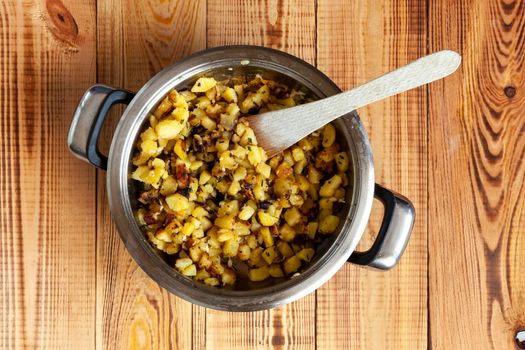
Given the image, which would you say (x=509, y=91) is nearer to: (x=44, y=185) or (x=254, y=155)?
(x=254, y=155)

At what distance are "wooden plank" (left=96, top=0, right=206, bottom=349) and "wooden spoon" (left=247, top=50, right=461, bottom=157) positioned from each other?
0.29 m

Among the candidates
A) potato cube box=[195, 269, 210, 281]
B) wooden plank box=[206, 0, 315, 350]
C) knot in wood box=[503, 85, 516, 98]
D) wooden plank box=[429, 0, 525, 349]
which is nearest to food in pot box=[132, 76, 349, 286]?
potato cube box=[195, 269, 210, 281]

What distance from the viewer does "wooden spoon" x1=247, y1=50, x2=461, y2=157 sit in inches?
38.8

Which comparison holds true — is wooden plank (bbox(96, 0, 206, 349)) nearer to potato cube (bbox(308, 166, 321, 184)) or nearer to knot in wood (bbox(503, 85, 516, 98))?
potato cube (bbox(308, 166, 321, 184))

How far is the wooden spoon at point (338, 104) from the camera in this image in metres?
0.98

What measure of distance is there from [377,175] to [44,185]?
661 mm

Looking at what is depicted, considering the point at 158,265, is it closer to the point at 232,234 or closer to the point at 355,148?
the point at 232,234

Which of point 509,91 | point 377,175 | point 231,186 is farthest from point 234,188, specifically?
point 509,91

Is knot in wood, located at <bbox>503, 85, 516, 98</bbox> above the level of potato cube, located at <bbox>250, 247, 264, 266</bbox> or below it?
above

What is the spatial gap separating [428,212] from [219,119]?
0.47m

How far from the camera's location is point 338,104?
1033 millimetres

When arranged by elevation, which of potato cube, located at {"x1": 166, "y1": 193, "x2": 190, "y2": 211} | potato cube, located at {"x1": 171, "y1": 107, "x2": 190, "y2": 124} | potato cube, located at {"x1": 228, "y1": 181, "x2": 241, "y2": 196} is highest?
potato cube, located at {"x1": 171, "y1": 107, "x2": 190, "y2": 124}

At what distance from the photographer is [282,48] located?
129cm

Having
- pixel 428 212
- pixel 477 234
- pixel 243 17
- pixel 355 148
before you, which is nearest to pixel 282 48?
pixel 243 17
